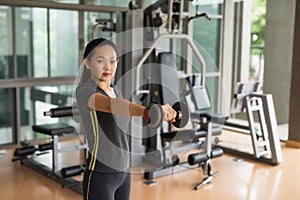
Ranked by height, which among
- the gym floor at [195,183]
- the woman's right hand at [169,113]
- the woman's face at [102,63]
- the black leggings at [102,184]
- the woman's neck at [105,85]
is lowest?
the gym floor at [195,183]

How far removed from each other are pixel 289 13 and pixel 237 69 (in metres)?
1.10

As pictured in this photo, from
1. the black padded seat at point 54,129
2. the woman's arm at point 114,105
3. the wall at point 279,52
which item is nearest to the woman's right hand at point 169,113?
the woman's arm at point 114,105

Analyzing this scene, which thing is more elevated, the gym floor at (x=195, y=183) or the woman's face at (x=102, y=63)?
the woman's face at (x=102, y=63)

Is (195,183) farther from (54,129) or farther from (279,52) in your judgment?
(279,52)

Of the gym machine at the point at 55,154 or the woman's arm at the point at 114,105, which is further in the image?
the gym machine at the point at 55,154

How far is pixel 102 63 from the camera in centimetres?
139

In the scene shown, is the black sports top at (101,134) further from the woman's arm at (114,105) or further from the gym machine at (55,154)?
the gym machine at (55,154)

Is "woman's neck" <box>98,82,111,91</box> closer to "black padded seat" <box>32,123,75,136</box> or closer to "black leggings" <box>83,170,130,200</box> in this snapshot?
"black leggings" <box>83,170,130,200</box>

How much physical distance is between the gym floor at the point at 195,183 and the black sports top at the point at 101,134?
5.17ft

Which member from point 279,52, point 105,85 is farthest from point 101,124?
point 279,52

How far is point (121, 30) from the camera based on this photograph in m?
3.72

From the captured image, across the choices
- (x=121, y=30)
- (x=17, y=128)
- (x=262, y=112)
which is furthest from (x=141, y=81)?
(x=17, y=128)

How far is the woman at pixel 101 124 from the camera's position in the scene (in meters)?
1.38

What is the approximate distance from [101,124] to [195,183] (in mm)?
2038
